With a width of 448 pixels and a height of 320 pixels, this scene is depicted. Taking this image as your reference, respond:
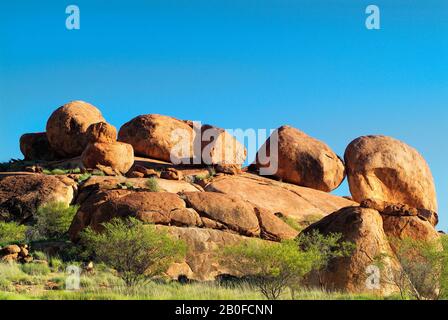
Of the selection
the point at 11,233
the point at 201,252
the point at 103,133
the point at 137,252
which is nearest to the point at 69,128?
the point at 103,133

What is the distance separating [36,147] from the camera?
4778 centimetres

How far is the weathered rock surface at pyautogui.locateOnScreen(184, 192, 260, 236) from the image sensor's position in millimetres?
24547

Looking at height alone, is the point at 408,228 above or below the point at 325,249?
above

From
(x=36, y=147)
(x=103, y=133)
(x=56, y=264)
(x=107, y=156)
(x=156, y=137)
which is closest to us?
(x=56, y=264)

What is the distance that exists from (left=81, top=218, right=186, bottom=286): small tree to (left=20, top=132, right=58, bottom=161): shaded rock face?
2847 cm

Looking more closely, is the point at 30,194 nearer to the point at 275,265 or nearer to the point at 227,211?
the point at 227,211

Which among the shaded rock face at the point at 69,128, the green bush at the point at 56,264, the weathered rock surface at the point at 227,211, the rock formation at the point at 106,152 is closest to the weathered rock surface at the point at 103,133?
the rock formation at the point at 106,152

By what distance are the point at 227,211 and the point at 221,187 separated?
31.5 feet

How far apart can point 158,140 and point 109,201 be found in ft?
64.4

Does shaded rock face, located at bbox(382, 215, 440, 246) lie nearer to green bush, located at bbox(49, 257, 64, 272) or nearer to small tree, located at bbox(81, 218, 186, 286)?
small tree, located at bbox(81, 218, 186, 286)
